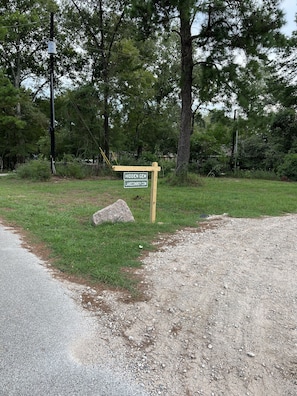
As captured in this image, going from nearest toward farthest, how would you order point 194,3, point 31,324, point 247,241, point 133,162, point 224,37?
point 31,324 → point 247,241 → point 194,3 → point 224,37 → point 133,162

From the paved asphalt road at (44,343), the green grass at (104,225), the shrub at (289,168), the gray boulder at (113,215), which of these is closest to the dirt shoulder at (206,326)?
the paved asphalt road at (44,343)

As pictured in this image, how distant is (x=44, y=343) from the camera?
2.23m

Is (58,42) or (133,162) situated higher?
(58,42)

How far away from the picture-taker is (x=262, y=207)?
7922mm

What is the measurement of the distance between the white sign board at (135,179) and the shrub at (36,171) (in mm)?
8947

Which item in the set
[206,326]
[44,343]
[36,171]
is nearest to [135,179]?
[206,326]

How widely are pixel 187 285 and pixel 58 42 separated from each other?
2529cm

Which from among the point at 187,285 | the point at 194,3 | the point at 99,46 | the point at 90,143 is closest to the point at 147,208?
the point at 187,285

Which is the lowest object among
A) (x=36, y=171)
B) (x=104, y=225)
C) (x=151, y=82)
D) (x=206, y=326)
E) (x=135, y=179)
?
(x=206, y=326)

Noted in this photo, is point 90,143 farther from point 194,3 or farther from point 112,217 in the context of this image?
point 112,217

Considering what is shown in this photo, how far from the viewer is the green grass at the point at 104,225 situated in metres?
3.80

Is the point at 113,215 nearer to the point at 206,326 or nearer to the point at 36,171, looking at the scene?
the point at 206,326

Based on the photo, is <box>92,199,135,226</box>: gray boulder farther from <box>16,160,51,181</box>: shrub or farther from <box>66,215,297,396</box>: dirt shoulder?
<box>16,160,51,181</box>: shrub

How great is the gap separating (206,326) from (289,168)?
56.0 ft
